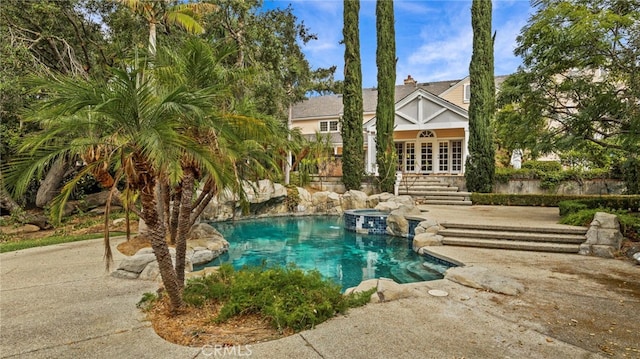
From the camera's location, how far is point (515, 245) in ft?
26.9

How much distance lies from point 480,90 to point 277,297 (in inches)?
696

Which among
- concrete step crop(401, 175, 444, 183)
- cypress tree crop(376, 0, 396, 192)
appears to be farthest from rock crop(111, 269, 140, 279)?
concrete step crop(401, 175, 444, 183)

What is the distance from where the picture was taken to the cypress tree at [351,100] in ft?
65.6

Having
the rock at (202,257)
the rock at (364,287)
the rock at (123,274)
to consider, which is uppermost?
the rock at (364,287)

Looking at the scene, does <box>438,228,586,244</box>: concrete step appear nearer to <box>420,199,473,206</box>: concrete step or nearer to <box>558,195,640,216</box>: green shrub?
<box>558,195,640,216</box>: green shrub

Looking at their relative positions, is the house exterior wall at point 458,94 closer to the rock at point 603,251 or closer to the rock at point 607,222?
the rock at point 607,222

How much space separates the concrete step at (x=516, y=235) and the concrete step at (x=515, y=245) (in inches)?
6.2

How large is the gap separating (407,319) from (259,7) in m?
16.9

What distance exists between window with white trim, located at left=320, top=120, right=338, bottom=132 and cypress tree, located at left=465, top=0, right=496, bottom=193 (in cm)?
1194

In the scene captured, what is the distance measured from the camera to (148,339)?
360 cm

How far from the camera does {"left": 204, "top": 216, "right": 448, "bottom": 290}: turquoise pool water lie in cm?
784

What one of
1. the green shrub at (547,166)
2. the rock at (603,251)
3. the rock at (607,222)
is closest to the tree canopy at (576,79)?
the rock at (607,222)

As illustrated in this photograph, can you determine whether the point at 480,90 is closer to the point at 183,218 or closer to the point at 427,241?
the point at 427,241

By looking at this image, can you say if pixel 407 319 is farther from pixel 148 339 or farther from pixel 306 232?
pixel 306 232
